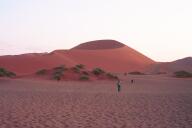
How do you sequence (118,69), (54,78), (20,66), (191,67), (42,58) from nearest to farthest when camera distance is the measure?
1. (54,78)
2. (20,66)
3. (42,58)
4. (118,69)
5. (191,67)

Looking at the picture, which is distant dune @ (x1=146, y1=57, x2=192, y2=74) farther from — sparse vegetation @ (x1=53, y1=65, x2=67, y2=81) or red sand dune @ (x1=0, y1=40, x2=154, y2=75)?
sparse vegetation @ (x1=53, y1=65, x2=67, y2=81)

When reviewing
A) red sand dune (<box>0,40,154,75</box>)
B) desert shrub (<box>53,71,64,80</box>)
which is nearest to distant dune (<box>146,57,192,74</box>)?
red sand dune (<box>0,40,154,75</box>)

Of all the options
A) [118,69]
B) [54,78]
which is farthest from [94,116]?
[118,69]

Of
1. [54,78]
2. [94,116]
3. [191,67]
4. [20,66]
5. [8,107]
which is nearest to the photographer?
[94,116]

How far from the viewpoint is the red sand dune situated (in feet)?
172

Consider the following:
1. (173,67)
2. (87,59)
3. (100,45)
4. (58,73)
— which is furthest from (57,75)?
(100,45)

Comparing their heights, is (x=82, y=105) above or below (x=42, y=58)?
below

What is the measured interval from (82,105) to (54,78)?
19.4 m

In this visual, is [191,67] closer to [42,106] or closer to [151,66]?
[151,66]

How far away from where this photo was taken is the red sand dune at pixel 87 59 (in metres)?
52.5

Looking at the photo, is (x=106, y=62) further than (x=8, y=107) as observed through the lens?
Yes

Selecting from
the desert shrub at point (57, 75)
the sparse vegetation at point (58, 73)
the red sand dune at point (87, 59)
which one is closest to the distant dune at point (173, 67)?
the red sand dune at point (87, 59)

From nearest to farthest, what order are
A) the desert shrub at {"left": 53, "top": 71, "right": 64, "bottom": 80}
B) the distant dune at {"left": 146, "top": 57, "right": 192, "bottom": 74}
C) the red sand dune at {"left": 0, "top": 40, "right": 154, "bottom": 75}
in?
1. the desert shrub at {"left": 53, "top": 71, "right": 64, "bottom": 80}
2. the red sand dune at {"left": 0, "top": 40, "right": 154, "bottom": 75}
3. the distant dune at {"left": 146, "top": 57, "right": 192, "bottom": 74}

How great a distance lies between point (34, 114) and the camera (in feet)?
35.8
